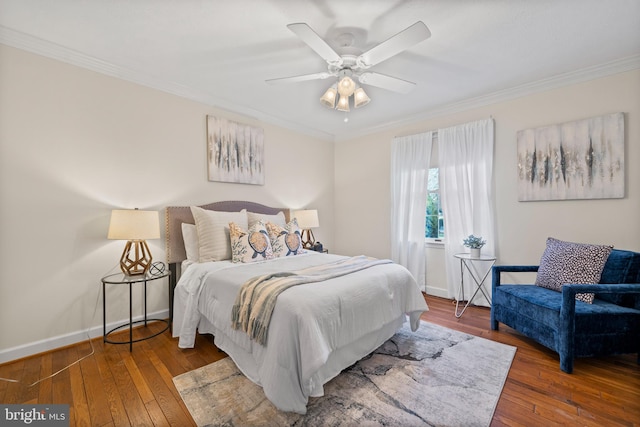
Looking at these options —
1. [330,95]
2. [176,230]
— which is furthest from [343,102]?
[176,230]

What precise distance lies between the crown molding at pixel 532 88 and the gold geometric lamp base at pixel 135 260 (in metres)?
3.70

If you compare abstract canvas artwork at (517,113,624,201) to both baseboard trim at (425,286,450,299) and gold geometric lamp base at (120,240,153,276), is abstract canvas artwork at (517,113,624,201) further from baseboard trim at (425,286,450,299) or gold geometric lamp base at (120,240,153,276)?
gold geometric lamp base at (120,240,153,276)

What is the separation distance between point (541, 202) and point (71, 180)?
15.6 feet

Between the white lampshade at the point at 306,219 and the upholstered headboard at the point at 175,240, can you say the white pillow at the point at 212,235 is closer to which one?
the upholstered headboard at the point at 175,240

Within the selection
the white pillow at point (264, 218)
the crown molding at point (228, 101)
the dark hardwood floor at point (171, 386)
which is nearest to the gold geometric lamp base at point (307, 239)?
the white pillow at point (264, 218)

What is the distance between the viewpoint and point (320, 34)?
2178mm

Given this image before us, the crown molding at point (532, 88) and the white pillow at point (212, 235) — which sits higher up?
the crown molding at point (532, 88)

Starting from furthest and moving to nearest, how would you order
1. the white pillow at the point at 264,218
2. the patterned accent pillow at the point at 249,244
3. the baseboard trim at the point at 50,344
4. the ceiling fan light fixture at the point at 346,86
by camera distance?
the white pillow at the point at 264,218, the patterned accent pillow at the point at 249,244, the ceiling fan light fixture at the point at 346,86, the baseboard trim at the point at 50,344

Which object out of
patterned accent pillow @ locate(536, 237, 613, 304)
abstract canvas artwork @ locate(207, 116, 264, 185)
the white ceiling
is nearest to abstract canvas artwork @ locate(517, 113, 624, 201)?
the white ceiling

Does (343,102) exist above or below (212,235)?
above

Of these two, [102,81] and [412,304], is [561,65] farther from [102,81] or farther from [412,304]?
[102,81]

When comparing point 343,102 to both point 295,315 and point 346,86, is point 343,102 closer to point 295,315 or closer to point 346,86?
point 346,86

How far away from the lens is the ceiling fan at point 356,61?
5.52 feet

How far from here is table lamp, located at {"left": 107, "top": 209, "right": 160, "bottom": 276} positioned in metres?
2.34
